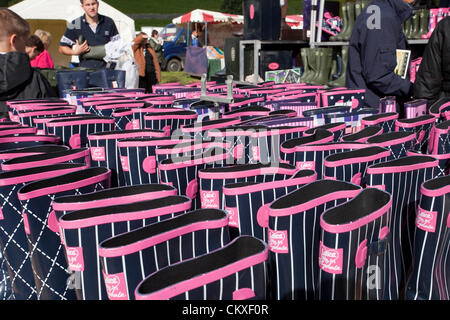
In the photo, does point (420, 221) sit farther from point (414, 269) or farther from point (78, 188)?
point (78, 188)

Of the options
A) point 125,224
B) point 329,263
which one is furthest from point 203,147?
point 329,263

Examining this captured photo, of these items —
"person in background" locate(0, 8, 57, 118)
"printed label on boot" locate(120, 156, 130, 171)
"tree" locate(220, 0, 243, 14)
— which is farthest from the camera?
"tree" locate(220, 0, 243, 14)

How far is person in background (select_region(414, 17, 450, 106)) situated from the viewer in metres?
2.72

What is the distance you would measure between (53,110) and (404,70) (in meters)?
2.21

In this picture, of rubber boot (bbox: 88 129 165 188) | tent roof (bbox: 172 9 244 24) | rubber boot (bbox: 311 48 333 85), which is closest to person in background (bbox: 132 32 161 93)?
rubber boot (bbox: 311 48 333 85)

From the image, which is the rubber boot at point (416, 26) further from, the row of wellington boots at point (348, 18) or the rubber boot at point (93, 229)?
the rubber boot at point (93, 229)

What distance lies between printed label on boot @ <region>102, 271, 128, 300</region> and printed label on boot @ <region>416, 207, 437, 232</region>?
742 mm

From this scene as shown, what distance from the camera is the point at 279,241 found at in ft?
3.15

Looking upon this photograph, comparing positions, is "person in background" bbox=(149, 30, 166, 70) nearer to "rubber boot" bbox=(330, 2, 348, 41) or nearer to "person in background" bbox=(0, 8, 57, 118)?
"rubber boot" bbox=(330, 2, 348, 41)

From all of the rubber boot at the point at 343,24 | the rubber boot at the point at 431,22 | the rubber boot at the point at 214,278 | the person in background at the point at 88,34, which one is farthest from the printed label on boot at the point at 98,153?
the rubber boot at the point at 343,24

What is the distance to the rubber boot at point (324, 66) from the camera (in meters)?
5.18

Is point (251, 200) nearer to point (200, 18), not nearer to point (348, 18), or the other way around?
point (348, 18)

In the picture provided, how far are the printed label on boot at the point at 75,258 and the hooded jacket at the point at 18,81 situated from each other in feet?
5.81

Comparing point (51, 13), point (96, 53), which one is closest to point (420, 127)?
point (96, 53)
